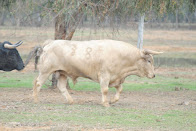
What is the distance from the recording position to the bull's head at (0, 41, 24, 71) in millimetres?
10727

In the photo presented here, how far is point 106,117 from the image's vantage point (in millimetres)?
8508

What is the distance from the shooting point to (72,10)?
11305 millimetres

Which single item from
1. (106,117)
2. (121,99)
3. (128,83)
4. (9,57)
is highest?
(9,57)

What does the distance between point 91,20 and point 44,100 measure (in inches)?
107

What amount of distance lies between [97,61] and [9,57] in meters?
2.40

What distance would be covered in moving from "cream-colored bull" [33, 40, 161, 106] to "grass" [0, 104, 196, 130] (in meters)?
0.78

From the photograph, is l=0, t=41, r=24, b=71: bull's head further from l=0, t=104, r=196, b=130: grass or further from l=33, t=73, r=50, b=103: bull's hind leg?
l=0, t=104, r=196, b=130: grass

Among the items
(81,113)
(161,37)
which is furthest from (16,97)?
(161,37)

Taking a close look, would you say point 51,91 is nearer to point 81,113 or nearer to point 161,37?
point 81,113

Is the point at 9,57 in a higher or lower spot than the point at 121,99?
higher

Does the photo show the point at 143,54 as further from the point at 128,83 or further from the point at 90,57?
the point at 128,83

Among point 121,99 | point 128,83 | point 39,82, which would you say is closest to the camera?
point 39,82

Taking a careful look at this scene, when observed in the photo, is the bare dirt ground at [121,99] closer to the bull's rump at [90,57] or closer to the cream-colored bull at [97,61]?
the cream-colored bull at [97,61]

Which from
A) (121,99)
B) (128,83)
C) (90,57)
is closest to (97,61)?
(90,57)
